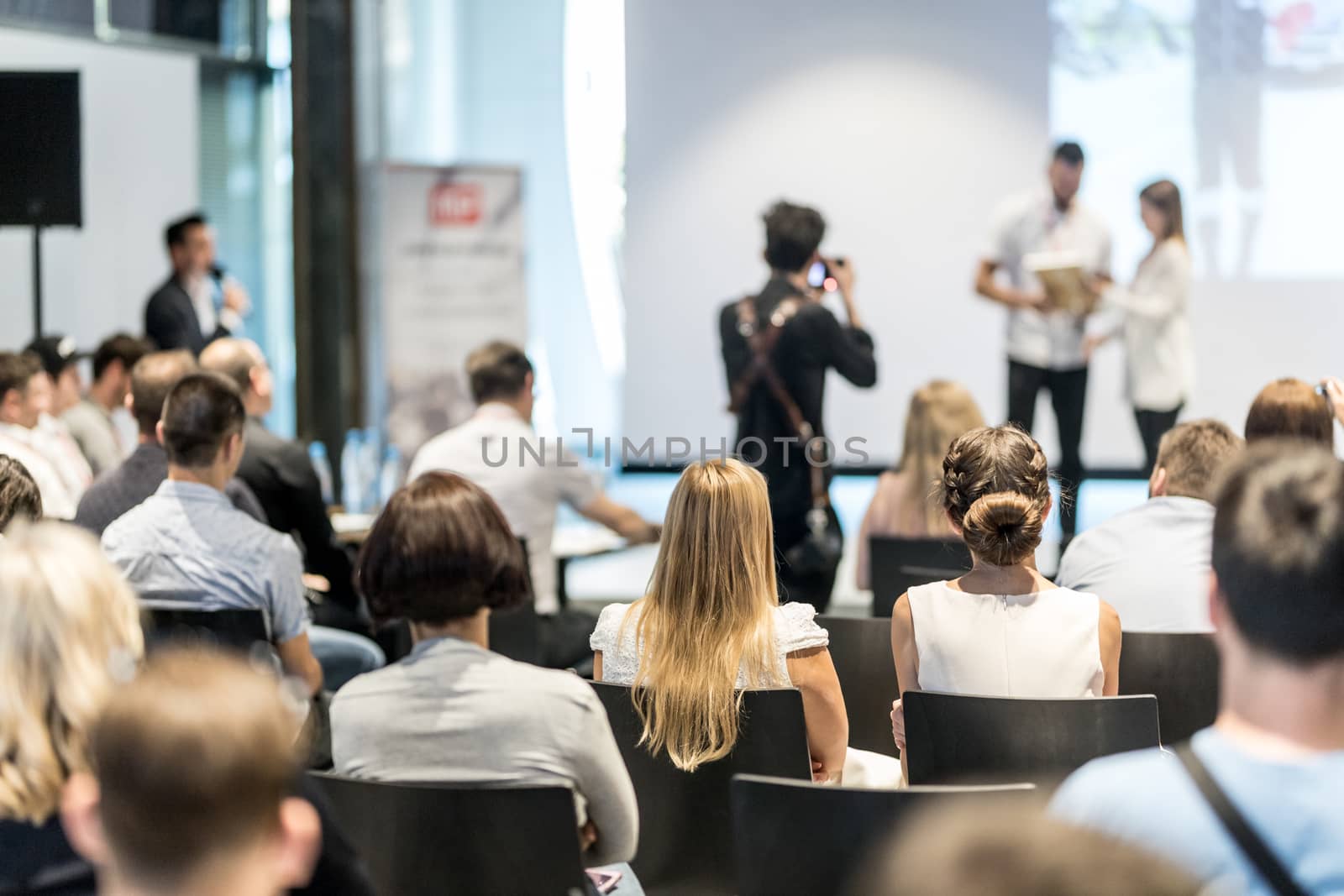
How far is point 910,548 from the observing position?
3770mm

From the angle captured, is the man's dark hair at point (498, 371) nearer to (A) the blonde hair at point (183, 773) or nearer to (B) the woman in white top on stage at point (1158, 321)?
(B) the woman in white top on stage at point (1158, 321)

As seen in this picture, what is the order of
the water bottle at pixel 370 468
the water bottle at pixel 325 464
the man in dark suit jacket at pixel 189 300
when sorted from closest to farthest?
the man in dark suit jacket at pixel 189 300 → the water bottle at pixel 370 468 → the water bottle at pixel 325 464

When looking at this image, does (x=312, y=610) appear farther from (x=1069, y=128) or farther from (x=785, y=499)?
(x=1069, y=128)

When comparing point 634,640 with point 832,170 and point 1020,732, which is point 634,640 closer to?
point 1020,732

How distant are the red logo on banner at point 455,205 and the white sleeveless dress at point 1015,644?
520 centimetres

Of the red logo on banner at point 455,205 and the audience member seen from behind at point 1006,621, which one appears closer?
the audience member seen from behind at point 1006,621

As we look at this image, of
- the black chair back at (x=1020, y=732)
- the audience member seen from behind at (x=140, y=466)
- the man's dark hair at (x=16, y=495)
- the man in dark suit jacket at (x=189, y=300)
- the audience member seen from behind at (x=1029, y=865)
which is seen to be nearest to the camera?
the audience member seen from behind at (x=1029, y=865)

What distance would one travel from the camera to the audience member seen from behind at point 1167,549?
116 inches

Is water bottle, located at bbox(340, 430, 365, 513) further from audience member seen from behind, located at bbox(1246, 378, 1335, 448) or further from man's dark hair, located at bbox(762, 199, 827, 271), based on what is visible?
audience member seen from behind, located at bbox(1246, 378, 1335, 448)

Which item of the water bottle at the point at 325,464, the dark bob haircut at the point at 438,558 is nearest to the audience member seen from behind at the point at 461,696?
the dark bob haircut at the point at 438,558

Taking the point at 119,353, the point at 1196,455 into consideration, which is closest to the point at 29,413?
the point at 119,353

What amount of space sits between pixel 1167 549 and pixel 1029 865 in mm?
2088

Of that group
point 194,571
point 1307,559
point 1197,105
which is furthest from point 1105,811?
point 1197,105

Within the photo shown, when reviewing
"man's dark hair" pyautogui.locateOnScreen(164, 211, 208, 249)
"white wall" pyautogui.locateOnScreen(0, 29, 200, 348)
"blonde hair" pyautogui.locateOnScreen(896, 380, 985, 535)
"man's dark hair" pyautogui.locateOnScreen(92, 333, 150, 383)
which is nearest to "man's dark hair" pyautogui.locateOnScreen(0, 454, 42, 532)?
"blonde hair" pyautogui.locateOnScreen(896, 380, 985, 535)
